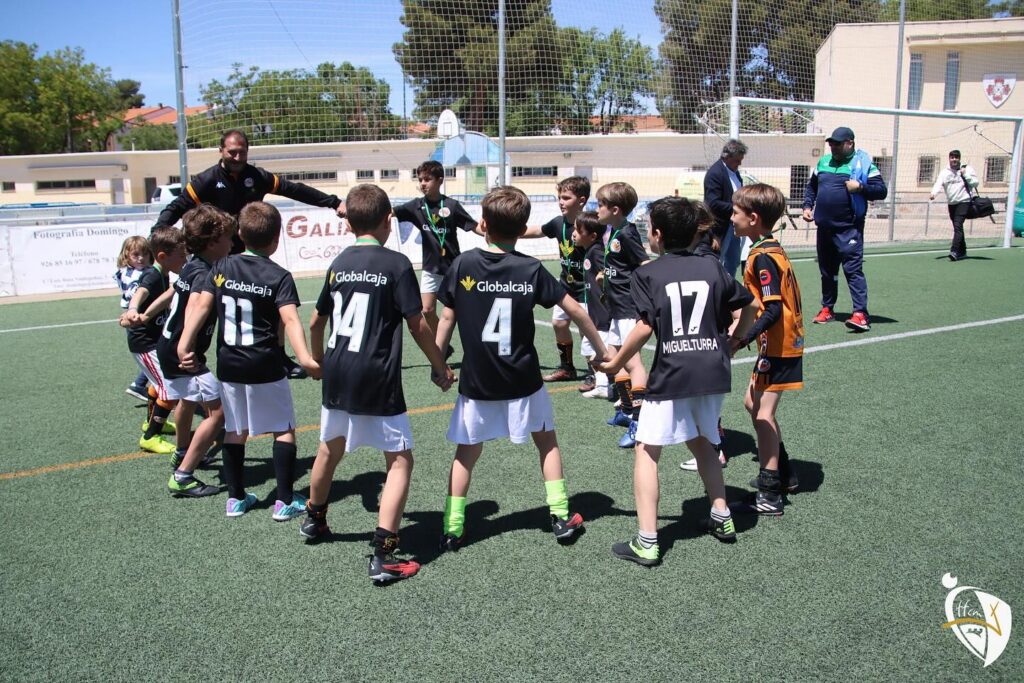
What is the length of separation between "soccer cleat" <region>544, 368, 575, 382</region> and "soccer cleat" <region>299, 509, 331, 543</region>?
11.8ft

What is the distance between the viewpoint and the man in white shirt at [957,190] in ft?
50.4

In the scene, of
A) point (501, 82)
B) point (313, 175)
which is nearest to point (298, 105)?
point (501, 82)

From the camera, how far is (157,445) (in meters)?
5.48

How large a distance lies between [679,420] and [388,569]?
4.92 ft

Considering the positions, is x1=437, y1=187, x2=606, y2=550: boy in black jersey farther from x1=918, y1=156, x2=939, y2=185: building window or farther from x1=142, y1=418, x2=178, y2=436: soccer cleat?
x1=918, y1=156, x2=939, y2=185: building window

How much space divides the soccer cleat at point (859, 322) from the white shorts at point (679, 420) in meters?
6.08

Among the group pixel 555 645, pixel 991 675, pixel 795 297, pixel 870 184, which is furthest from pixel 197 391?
pixel 870 184

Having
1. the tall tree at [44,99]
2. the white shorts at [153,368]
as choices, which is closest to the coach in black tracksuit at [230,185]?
the white shorts at [153,368]

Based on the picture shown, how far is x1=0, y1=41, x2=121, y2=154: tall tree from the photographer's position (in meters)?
57.4

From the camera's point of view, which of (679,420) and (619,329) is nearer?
(679,420)

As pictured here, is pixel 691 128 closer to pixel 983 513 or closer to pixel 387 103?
pixel 387 103

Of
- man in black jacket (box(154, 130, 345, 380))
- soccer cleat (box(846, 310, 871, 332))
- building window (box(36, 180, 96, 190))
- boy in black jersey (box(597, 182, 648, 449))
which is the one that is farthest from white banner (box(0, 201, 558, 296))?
building window (box(36, 180, 96, 190))

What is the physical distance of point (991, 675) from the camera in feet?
9.04

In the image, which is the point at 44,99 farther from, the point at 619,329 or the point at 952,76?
the point at 619,329
